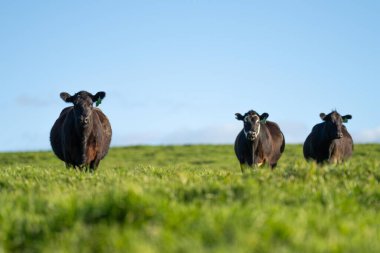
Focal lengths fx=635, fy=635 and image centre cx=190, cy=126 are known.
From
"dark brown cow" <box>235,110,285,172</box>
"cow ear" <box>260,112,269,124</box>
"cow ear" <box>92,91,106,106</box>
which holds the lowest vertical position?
"dark brown cow" <box>235,110,285,172</box>

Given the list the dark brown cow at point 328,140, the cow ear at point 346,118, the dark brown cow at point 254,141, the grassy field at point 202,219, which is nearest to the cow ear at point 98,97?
the dark brown cow at point 254,141

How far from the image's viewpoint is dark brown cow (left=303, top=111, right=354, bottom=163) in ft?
71.3

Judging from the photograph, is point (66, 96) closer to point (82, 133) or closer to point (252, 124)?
point (82, 133)

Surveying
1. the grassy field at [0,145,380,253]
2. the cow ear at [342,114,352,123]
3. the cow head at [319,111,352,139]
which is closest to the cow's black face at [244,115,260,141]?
the cow head at [319,111,352,139]

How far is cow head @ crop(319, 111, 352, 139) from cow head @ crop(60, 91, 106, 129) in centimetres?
834

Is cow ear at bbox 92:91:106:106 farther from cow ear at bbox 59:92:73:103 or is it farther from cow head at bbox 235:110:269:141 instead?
cow head at bbox 235:110:269:141

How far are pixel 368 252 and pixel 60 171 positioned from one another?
880 cm

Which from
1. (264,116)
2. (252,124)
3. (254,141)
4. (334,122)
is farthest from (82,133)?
(334,122)

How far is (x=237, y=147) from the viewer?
20.9m

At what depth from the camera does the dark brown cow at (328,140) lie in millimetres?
21744

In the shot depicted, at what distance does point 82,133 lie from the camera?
55.1ft

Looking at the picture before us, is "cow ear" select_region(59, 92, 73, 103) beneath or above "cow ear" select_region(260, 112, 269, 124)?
above

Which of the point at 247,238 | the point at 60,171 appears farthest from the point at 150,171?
the point at 247,238

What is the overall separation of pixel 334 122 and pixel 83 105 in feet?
30.5
